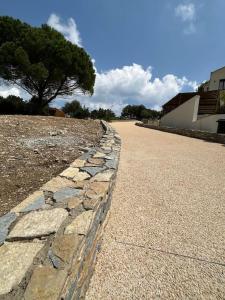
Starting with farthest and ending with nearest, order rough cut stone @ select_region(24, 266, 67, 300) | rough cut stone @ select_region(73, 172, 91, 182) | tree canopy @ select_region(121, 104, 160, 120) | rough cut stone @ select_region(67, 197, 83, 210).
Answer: tree canopy @ select_region(121, 104, 160, 120)
rough cut stone @ select_region(73, 172, 91, 182)
rough cut stone @ select_region(67, 197, 83, 210)
rough cut stone @ select_region(24, 266, 67, 300)

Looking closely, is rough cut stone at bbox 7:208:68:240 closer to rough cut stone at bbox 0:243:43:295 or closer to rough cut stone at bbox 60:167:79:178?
rough cut stone at bbox 0:243:43:295

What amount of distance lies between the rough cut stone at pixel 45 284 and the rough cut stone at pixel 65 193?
95cm

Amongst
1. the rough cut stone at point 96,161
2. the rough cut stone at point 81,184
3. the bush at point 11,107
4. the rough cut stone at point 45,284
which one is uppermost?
the bush at point 11,107

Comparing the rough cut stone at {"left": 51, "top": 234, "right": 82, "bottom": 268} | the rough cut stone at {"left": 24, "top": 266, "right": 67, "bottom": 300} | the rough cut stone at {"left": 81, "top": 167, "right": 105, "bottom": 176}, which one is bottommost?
the rough cut stone at {"left": 24, "top": 266, "right": 67, "bottom": 300}

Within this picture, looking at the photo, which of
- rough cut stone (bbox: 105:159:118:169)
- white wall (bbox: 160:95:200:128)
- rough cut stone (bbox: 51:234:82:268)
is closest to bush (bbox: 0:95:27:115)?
white wall (bbox: 160:95:200:128)

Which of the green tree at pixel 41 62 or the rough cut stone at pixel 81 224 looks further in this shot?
the green tree at pixel 41 62

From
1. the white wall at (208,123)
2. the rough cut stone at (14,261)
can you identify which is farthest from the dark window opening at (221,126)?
the rough cut stone at (14,261)

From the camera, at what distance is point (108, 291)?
177 centimetres

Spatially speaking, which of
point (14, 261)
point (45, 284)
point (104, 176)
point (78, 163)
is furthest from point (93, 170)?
point (45, 284)

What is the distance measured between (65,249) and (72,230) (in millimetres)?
234

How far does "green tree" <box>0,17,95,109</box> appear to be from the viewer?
47.8 feet

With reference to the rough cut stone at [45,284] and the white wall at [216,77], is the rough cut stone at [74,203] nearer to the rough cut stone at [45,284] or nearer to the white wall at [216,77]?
the rough cut stone at [45,284]

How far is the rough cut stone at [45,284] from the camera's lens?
1208 millimetres

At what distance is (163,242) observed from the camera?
2361mm
